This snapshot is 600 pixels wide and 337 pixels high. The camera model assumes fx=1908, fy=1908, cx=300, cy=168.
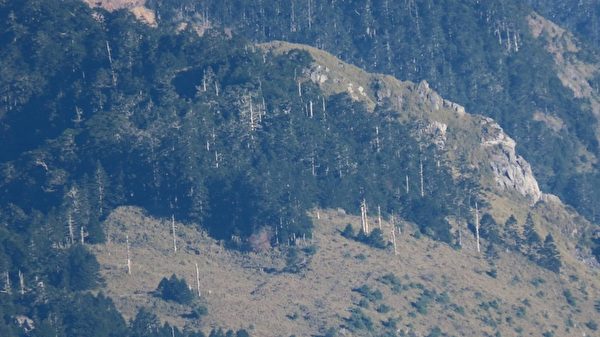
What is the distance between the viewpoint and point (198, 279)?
612 ft

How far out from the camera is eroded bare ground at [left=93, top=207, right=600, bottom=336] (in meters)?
180

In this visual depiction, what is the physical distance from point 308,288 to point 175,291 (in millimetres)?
13996

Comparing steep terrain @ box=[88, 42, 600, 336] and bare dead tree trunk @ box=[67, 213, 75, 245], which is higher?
bare dead tree trunk @ box=[67, 213, 75, 245]

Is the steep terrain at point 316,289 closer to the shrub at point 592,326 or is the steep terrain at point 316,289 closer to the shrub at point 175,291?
the shrub at point 592,326

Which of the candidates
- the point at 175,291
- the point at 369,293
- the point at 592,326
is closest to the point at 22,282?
the point at 175,291

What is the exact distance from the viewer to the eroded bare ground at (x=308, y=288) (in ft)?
592

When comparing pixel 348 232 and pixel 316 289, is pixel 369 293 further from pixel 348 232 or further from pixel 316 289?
Answer: pixel 348 232

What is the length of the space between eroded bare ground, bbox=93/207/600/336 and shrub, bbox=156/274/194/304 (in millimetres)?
881

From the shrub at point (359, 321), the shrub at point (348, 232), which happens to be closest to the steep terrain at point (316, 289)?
the shrub at point (359, 321)

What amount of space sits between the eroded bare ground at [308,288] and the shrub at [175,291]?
0.88m

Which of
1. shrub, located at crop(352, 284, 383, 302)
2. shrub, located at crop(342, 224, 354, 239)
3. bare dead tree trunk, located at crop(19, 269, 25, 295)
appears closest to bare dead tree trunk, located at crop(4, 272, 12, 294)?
bare dead tree trunk, located at crop(19, 269, 25, 295)

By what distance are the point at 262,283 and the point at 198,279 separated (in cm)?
642

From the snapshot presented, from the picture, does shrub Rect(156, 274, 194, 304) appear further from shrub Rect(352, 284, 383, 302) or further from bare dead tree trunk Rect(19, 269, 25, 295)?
shrub Rect(352, 284, 383, 302)

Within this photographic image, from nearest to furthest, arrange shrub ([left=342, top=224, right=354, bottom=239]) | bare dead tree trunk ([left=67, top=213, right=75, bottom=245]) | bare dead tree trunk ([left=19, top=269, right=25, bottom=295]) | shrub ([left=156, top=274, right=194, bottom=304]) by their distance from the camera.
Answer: bare dead tree trunk ([left=19, top=269, right=25, bottom=295]), shrub ([left=156, top=274, right=194, bottom=304]), bare dead tree trunk ([left=67, top=213, right=75, bottom=245]), shrub ([left=342, top=224, right=354, bottom=239])
